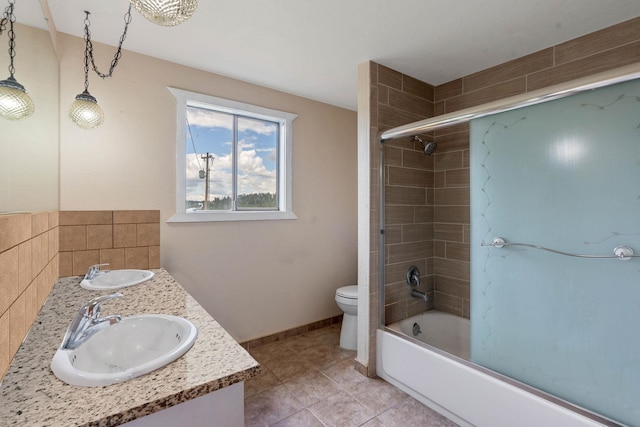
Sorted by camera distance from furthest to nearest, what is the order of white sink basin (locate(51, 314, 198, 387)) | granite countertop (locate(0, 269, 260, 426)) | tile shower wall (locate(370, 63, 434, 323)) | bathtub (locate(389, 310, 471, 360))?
bathtub (locate(389, 310, 471, 360)), tile shower wall (locate(370, 63, 434, 323)), white sink basin (locate(51, 314, 198, 387)), granite countertop (locate(0, 269, 260, 426))

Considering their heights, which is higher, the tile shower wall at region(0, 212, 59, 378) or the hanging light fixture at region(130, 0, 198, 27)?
the hanging light fixture at region(130, 0, 198, 27)

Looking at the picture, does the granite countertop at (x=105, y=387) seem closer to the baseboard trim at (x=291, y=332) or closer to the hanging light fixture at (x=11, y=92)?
the hanging light fixture at (x=11, y=92)

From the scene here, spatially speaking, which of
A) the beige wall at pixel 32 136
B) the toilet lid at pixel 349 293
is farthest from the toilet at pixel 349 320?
the beige wall at pixel 32 136

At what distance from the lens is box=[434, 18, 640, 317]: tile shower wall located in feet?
6.12

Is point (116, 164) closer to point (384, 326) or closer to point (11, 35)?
point (11, 35)

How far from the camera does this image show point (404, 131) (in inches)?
77.4

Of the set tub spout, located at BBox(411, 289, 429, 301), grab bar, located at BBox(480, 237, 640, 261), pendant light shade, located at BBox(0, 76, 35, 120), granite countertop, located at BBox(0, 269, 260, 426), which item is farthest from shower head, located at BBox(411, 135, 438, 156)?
pendant light shade, located at BBox(0, 76, 35, 120)

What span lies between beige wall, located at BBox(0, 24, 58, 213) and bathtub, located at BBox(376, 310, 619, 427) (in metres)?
2.06

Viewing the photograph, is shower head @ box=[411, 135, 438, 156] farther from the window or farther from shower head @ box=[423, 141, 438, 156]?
the window

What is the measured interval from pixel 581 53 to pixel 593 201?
119 cm

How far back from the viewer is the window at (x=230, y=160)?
7.36 feet

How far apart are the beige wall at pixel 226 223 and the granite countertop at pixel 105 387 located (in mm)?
1092

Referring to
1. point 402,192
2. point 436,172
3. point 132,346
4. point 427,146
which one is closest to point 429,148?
point 427,146

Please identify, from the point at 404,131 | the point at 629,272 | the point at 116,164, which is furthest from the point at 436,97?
the point at 116,164
